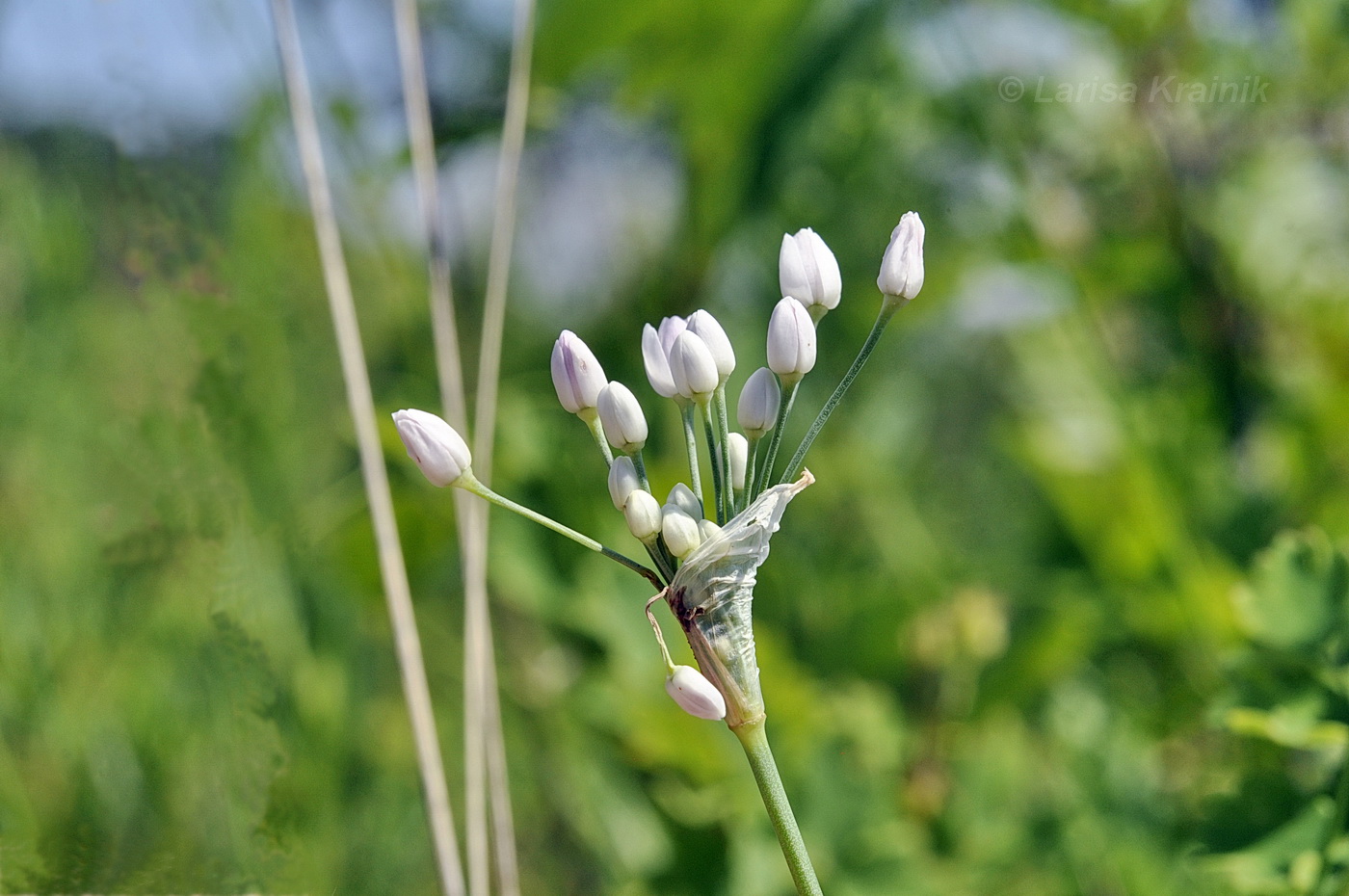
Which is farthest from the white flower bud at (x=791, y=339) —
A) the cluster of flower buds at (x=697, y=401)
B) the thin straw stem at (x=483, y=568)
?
the thin straw stem at (x=483, y=568)

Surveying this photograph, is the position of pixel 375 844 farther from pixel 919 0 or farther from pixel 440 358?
pixel 919 0

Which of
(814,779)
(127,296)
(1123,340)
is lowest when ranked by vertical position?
(814,779)

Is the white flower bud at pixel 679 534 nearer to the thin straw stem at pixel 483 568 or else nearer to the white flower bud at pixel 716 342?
the white flower bud at pixel 716 342

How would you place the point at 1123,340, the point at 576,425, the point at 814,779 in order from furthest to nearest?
the point at 1123,340 → the point at 576,425 → the point at 814,779

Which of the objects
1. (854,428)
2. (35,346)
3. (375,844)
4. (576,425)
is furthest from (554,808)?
(35,346)

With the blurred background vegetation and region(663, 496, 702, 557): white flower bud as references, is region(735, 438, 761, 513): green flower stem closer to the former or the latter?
region(663, 496, 702, 557): white flower bud

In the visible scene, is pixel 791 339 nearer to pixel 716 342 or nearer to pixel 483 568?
pixel 716 342

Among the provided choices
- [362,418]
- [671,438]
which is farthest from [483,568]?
[671,438]
